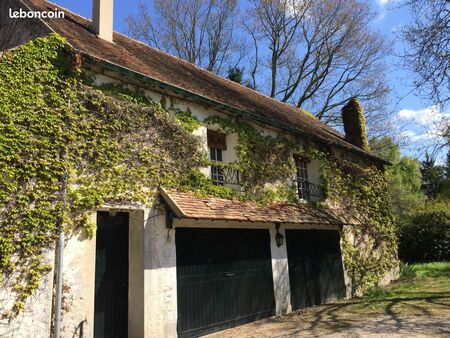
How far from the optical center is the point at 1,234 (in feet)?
18.6

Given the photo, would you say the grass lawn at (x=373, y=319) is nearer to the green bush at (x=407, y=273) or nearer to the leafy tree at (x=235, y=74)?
the green bush at (x=407, y=273)

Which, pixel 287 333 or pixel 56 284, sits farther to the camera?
pixel 287 333

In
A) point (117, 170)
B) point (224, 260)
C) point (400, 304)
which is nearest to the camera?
point (117, 170)

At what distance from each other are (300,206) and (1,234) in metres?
7.73

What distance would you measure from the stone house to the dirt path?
0.61 m

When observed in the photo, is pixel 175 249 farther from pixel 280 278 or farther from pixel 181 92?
pixel 280 278

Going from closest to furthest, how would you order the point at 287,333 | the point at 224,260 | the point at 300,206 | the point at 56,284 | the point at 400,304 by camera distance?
1. the point at 56,284
2. the point at 287,333
3. the point at 224,260
4. the point at 400,304
5. the point at 300,206

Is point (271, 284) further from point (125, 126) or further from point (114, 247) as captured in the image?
point (125, 126)

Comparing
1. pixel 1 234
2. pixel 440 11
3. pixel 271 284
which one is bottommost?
pixel 271 284

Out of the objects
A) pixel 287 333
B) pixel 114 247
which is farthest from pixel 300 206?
pixel 114 247

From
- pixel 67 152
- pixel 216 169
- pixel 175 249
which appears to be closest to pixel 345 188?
pixel 216 169

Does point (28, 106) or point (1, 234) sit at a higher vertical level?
point (28, 106)

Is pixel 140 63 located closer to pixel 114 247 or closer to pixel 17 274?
pixel 114 247

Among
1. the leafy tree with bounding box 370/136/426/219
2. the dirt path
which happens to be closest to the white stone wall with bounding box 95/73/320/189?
the dirt path
